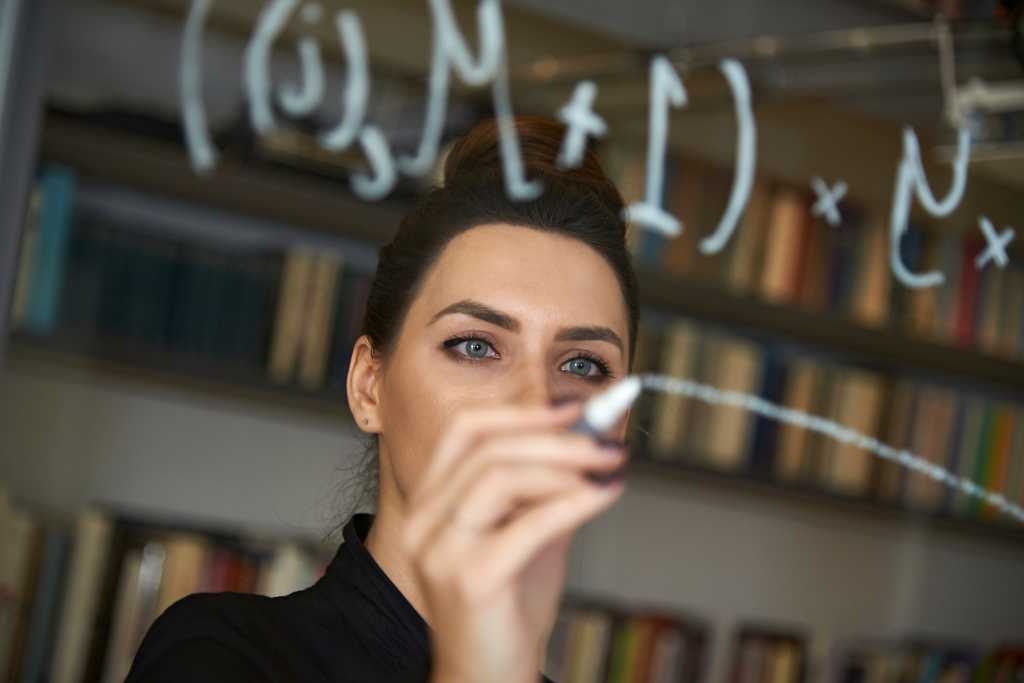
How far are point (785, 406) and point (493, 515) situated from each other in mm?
1758

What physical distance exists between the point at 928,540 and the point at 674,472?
0.42 meters

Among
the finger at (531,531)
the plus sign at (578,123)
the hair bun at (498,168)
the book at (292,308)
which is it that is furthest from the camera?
the book at (292,308)

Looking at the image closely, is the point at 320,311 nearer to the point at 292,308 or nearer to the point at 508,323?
the point at 292,308

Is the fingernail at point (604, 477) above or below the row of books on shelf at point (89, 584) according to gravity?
above

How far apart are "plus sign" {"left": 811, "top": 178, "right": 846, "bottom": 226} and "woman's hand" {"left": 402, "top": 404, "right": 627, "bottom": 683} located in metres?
1.17

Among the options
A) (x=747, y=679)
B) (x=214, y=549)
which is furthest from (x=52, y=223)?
(x=747, y=679)

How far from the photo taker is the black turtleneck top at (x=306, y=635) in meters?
0.91

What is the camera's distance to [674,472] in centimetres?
239

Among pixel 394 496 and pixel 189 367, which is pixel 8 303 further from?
pixel 394 496

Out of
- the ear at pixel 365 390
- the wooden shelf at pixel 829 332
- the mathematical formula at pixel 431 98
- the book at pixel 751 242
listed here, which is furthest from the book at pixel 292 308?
the ear at pixel 365 390

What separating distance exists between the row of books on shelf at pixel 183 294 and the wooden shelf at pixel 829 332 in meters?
0.46

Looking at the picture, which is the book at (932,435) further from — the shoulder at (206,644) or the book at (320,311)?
the shoulder at (206,644)

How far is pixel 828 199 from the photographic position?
1843 mm

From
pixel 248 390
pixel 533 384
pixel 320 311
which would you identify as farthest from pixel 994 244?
pixel 248 390
